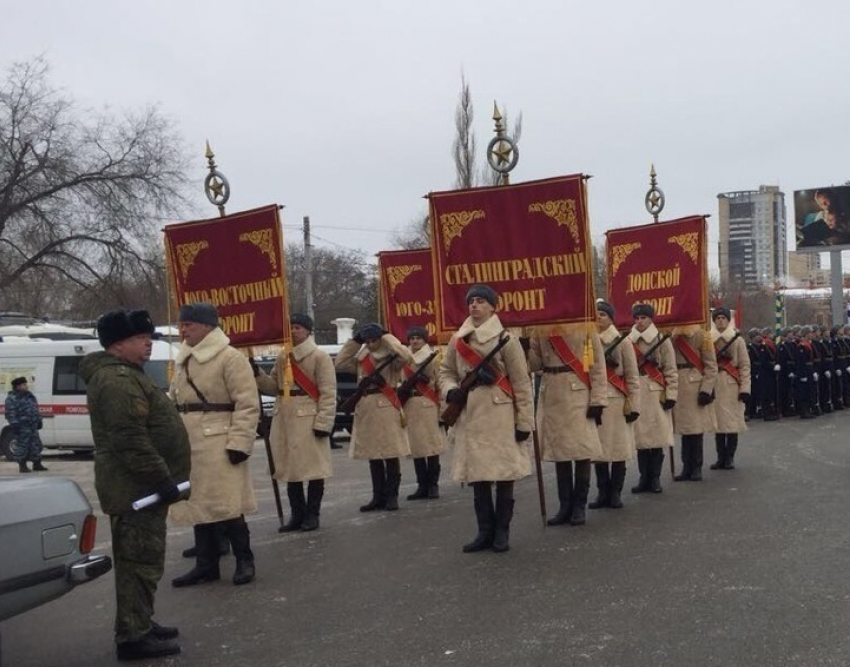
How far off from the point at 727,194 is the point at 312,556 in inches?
3855

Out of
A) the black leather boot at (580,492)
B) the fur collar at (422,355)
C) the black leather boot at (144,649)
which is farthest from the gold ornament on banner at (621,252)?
the black leather boot at (144,649)

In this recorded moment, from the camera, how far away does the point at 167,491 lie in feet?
16.6

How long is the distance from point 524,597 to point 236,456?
201 centimetres

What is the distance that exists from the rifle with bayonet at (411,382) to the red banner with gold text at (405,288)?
2.06 meters

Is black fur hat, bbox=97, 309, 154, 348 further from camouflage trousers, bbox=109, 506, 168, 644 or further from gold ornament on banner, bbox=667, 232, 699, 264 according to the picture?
gold ornament on banner, bbox=667, 232, 699, 264

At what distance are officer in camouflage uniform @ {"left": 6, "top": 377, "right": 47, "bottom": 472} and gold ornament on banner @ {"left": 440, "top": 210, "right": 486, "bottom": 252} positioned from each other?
10600 millimetres

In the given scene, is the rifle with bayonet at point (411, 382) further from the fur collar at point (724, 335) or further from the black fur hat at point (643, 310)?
the fur collar at point (724, 335)

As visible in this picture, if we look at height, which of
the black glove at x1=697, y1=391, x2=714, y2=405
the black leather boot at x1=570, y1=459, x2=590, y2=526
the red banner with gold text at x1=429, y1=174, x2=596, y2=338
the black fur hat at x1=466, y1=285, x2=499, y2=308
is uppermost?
the red banner with gold text at x1=429, y1=174, x2=596, y2=338

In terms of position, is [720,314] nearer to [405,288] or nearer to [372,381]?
[405,288]

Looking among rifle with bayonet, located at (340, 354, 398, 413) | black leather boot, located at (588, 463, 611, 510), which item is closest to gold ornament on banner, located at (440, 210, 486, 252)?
rifle with bayonet, located at (340, 354, 398, 413)

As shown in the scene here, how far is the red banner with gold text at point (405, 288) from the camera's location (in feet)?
42.3

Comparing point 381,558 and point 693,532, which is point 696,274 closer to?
point 693,532

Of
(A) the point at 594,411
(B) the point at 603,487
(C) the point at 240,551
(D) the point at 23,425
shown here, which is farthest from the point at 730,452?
(D) the point at 23,425

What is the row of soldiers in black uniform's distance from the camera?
746 inches
